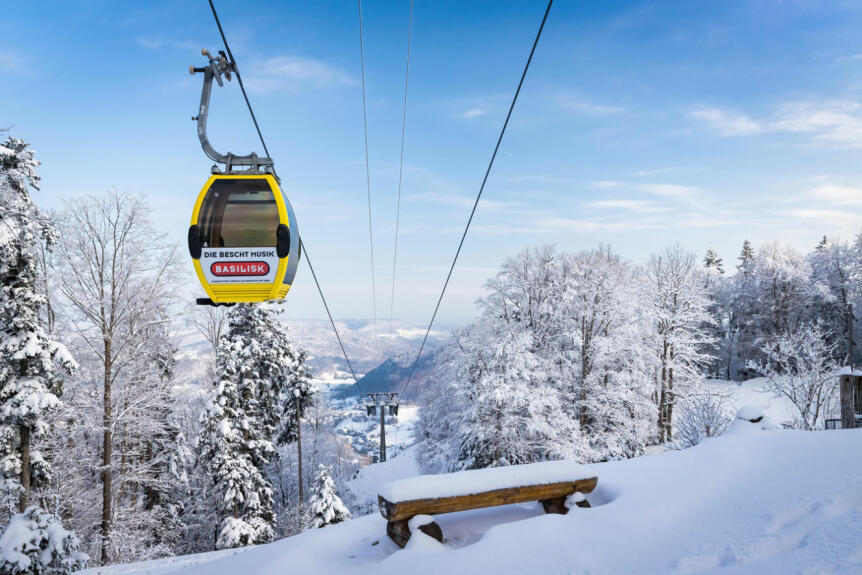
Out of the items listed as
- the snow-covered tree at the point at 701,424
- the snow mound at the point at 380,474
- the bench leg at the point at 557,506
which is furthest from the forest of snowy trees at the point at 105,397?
the snow mound at the point at 380,474

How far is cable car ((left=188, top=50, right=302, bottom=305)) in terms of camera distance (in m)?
6.02

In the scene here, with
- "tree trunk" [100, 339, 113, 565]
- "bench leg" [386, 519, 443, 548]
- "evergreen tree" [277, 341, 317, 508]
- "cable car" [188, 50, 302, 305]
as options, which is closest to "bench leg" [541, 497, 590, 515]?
"bench leg" [386, 519, 443, 548]

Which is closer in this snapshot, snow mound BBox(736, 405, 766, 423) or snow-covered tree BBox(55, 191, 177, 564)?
snow mound BBox(736, 405, 766, 423)

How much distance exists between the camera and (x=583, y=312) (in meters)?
20.8

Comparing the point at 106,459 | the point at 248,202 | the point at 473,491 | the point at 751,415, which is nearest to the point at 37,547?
the point at 248,202

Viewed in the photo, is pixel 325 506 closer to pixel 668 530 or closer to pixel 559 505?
pixel 559 505

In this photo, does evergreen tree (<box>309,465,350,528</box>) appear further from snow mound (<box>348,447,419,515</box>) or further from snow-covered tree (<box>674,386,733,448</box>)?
snow mound (<box>348,447,419,515</box>)

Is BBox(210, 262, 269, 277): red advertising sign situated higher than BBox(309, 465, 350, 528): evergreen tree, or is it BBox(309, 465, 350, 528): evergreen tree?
BBox(210, 262, 269, 277): red advertising sign

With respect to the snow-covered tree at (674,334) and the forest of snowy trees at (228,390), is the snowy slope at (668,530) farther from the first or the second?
the snow-covered tree at (674,334)

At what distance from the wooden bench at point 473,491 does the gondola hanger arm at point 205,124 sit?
181 inches

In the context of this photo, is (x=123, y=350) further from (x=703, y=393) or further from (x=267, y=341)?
(x=703, y=393)

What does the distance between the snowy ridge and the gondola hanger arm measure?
179 inches

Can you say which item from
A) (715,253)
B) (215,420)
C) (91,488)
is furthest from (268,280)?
(715,253)

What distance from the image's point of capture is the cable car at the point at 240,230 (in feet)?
19.8
